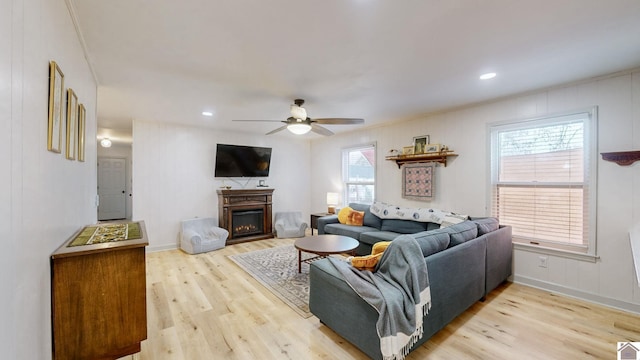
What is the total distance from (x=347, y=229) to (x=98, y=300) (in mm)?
3419

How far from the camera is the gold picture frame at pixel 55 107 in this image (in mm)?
1292

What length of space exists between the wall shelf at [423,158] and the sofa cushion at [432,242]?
200 cm

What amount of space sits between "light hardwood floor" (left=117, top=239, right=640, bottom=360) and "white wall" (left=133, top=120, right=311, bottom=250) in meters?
1.93

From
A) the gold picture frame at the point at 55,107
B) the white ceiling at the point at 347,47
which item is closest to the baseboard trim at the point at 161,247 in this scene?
the white ceiling at the point at 347,47

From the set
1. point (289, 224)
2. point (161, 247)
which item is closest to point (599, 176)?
point (289, 224)

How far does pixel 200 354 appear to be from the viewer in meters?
2.01

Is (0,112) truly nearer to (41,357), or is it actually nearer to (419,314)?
(41,357)

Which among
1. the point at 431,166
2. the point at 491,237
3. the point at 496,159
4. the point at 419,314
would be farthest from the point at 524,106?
the point at 419,314

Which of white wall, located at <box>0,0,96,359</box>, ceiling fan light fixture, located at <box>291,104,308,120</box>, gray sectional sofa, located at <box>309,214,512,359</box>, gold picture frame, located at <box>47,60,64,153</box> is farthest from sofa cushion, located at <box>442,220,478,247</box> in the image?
gold picture frame, located at <box>47,60,64,153</box>

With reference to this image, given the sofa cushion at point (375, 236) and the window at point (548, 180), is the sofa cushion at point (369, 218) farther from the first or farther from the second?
the window at point (548, 180)

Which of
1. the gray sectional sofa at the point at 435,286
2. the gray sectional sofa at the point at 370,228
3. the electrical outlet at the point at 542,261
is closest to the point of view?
the gray sectional sofa at the point at 435,286

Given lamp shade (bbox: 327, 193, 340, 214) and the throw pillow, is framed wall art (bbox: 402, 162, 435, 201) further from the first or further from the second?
lamp shade (bbox: 327, 193, 340, 214)

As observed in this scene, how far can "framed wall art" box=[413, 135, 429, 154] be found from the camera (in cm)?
434

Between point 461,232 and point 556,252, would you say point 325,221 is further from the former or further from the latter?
point 556,252
